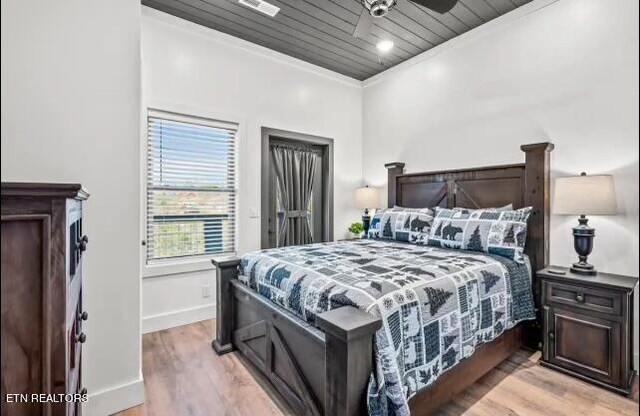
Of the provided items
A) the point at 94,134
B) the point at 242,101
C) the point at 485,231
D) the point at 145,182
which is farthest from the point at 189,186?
the point at 485,231

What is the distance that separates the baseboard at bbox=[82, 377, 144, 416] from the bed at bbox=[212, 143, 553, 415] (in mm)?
735

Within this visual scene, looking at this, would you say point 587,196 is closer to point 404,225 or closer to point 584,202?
point 584,202

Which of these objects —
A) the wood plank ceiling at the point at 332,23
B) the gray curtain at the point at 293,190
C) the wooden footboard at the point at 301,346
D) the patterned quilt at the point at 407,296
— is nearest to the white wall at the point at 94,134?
the wooden footboard at the point at 301,346

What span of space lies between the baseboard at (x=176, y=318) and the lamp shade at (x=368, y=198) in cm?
222

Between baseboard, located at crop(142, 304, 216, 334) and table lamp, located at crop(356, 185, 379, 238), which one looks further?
table lamp, located at crop(356, 185, 379, 238)

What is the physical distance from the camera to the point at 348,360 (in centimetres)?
140

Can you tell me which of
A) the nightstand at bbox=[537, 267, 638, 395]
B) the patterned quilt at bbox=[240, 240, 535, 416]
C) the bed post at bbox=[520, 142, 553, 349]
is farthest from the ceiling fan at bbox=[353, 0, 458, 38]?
the nightstand at bbox=[537, 267, 638, 395]

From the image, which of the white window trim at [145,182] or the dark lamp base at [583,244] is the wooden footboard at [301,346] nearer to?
the white window trim at [145,182]

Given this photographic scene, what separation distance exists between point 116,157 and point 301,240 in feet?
8.99

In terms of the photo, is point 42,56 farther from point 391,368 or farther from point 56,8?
point 391,368

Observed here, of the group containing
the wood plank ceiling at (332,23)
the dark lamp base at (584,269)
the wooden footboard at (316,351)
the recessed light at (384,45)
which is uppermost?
the wood plank ceiling at (332,23)

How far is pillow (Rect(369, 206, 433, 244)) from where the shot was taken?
3290 mm

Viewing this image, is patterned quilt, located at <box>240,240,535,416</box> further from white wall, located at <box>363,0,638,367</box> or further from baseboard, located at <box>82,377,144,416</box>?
baseboard, located at <box>82,377,144,416</box>

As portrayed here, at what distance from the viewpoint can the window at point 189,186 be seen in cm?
323
